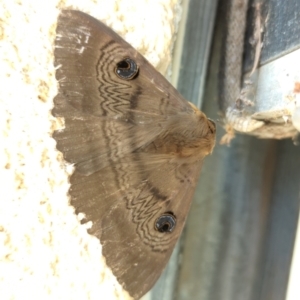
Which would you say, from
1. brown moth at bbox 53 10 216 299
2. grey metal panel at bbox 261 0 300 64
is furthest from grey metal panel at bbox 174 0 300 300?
brown moth at bbox 53 10 216 299

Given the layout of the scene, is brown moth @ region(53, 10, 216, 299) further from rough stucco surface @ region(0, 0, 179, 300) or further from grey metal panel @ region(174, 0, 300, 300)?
grey metal panel @ region(174, 0, 300, 300)

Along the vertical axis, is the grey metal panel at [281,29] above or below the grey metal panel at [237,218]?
above

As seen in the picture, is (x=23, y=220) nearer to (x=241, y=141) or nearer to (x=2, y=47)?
(x=2, y=47)

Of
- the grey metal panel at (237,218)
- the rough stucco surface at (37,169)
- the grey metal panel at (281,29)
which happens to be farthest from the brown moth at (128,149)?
the grey metal panel at (237,218)

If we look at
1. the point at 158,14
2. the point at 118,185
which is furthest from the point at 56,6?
the point at 118,185

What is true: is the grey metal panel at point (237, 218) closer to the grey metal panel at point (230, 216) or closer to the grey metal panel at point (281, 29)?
the grey metal panel at point (230, 216)

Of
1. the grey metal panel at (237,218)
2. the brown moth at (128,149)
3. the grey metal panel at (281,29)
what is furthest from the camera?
the grey metal panel at (237,218)

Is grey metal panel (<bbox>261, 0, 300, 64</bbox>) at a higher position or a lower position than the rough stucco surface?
higher
